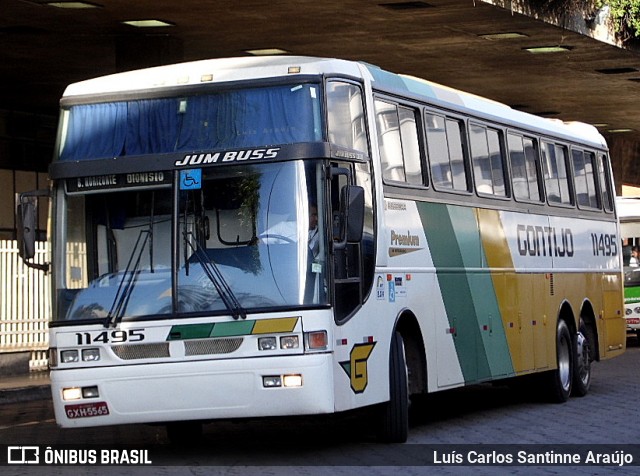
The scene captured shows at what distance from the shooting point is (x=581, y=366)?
19062 mm

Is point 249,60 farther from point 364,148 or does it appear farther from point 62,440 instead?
point 62,440

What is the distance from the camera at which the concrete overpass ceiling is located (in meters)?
21.0

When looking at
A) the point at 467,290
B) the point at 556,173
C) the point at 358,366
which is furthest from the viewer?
the point at 556,173

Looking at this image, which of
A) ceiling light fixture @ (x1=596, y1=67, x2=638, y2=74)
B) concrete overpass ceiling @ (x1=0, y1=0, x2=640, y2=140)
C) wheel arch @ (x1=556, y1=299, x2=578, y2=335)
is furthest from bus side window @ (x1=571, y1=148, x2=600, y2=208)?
ceiling light fixture @ (x1=596, y1=67, x2=638, y2=74)

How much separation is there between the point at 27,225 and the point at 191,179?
55.4 inches

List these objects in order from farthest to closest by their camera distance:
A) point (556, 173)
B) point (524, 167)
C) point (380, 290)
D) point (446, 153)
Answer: point (556, 173)
point (524, 167)
point (446, 153)
point (380, 290)

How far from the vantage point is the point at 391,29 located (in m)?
23.0

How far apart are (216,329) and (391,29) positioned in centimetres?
1183

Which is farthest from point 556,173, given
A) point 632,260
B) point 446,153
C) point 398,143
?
point 632,260

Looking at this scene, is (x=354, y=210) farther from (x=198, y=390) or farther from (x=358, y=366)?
(x=198, y=390)

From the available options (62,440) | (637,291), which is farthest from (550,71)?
(62,440)

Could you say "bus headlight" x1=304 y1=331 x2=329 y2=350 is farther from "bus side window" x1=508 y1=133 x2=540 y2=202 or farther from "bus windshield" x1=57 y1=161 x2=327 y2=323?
"bus side window" x1=508 y1=133 x2=540 y2=202

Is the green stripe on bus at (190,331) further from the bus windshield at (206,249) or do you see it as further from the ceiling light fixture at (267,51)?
the ceiling light fixture at (267,51)

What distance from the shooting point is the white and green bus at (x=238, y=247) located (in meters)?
12.0
